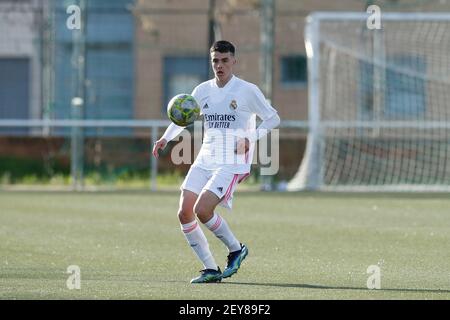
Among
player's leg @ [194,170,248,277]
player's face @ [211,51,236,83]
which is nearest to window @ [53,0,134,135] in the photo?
player's face @ [211,51,236,83]

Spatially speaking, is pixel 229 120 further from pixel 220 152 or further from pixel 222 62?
pixel 222 62

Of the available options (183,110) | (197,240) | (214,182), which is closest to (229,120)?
(183,110)

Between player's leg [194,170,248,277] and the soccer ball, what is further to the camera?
the soccer ball

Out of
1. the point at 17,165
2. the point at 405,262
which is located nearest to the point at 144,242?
the point at 405,262

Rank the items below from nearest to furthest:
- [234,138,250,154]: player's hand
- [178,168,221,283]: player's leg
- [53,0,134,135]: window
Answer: [234,138,250,154]: player's hand < [178,168,221,283]: player's leg < [53,0,134,135]: window

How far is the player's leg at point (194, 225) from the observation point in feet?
31.1

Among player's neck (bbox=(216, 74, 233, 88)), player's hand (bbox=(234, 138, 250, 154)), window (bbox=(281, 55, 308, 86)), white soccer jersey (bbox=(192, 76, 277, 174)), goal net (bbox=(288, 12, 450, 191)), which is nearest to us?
player's hand (bbox=(234, 138, 250, 154))

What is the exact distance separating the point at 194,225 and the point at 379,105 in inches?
521

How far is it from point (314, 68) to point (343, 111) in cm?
139

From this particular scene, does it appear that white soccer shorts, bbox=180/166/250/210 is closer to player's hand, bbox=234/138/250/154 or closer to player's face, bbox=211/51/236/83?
player's hand, bbox=234/138/250/154

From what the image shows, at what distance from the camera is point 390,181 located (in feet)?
73.4

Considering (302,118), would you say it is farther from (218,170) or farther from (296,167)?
(218,170)

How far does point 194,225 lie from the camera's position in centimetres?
959

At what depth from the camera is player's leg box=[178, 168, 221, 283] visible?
948cm
